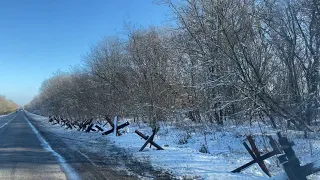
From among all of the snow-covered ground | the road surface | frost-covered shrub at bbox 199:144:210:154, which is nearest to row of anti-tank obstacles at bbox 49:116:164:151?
the snow-covered ground

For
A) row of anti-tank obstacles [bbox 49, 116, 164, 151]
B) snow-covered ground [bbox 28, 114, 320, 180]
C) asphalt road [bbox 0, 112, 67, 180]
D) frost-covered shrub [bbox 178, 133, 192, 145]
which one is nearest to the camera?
snow-covered ground [bbox 28, 114, 320, 180]

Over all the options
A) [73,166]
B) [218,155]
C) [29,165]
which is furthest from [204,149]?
[29,165]

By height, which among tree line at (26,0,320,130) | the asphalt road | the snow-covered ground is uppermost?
tree line at (26,0,320,130)

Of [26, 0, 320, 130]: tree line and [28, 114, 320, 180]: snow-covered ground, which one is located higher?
[26, 0, 320, 130]: tree line

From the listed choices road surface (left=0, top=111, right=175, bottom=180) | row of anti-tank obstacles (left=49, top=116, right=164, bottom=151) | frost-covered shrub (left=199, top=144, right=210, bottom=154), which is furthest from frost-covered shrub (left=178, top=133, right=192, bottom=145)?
road surface (left=0, top=111, right=175, bottom=180)

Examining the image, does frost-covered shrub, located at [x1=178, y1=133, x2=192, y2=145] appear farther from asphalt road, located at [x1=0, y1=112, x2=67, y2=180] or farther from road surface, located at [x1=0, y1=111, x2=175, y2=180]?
asphalt road, located at [x1=0, y1=112, x2=67, y2=180]

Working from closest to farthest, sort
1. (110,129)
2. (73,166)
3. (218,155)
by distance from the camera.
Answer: (73,166) → (218,155) → (110,129)

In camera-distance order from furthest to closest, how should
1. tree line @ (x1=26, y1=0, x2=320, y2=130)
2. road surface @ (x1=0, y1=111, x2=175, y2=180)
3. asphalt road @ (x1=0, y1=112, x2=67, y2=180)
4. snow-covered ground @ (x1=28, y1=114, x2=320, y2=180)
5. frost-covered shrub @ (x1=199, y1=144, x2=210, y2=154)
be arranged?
frost-covered shrub @ (x1=199, y1=144, x2=210, y2=154), tree line @ (x1=26, y1=0, x2=320, y2=130), asphalt road @ (x1=0, y1=112, x2=67, y2=180), road surface @ (x1=0, y1=111, x2=175, y2=180), snow-covered ground @ (x1=28, y1=114, x2=320, y2=180)

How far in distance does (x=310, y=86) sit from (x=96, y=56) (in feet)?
104

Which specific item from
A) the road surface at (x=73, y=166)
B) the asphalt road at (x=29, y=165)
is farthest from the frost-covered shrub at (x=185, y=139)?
the asphalt road at (x=29, y=165)

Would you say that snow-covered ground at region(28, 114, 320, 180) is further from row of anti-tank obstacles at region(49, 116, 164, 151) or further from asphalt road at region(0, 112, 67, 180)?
asphalt road at region(0, 112, 67, 180)

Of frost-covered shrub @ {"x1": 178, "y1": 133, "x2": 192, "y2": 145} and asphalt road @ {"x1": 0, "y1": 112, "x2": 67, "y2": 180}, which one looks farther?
frost-covered shrub @ {"x1": 178, "y1": 133, "x2": 192, "y2": 145}

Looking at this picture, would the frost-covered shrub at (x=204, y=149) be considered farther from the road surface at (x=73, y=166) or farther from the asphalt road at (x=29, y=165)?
the asphalt road at (x=29, y=165)

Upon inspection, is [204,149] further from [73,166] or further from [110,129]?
[110,129]
